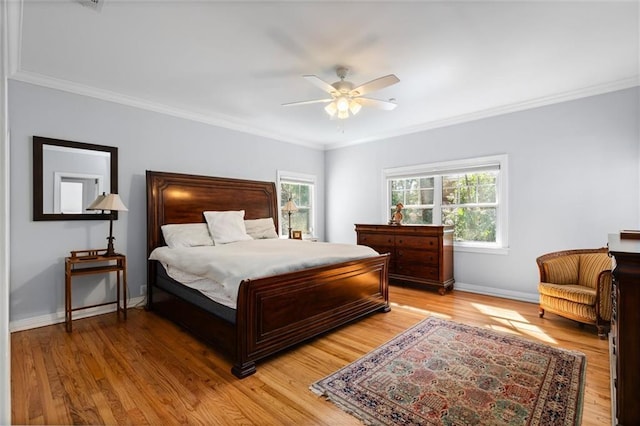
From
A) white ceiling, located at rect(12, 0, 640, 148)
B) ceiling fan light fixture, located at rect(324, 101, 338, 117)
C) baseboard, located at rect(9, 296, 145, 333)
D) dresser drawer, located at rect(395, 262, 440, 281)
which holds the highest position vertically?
white ceiling, located at rect(12, 0, 640, 148)

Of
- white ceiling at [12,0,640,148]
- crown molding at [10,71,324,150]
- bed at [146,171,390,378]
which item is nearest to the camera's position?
white ceiling at [12,0,640,148]

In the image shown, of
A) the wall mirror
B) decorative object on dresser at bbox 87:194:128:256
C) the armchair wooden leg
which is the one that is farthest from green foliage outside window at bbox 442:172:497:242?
the wall mirror

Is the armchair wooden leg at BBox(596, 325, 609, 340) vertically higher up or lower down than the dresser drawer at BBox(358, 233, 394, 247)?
lower down

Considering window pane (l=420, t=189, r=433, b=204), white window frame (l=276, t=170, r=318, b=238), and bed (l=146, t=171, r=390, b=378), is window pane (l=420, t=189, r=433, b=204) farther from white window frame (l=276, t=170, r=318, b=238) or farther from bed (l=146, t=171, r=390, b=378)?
white window frame (l=276, t=170, r=318, b=238)

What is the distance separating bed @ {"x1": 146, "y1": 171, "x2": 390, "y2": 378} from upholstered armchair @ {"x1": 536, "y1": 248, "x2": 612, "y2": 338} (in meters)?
1.75

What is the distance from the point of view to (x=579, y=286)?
3.37m

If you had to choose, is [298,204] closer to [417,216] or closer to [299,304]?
[417,216]

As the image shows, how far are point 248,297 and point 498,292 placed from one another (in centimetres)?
373

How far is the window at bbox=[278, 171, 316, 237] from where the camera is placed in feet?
19.1

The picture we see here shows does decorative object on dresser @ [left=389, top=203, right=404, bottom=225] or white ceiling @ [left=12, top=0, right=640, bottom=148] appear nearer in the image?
white ceiling @ [left=12, top=0, right=640, bottom=148]

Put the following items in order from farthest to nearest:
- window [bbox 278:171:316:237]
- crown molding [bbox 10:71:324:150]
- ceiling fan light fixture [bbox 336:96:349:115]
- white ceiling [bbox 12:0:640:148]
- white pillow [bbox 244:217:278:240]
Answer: window [bbox 278:171:316:237] < white pillow [bbox 244:217:278:240] < crown molding [bbox 10:71:324:150] < ceiling fan light fixture [bbox 336:96:349:115] < white ceiling [bbox 12:0:640:148]

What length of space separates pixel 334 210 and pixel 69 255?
4382 millimetres

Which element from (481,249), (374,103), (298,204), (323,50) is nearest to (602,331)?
(481,249)

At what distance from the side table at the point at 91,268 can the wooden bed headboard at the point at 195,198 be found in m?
0.44
